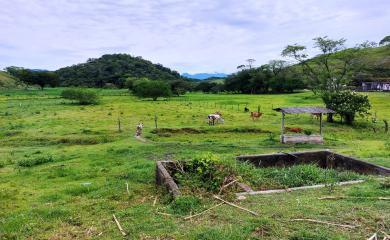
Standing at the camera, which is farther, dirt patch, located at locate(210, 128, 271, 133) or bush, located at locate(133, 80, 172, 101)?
bush, located at locate(133, 80, 172, 101)

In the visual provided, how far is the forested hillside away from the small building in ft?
207

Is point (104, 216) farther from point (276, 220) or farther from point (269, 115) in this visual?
point (269, 115)

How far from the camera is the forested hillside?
13262 centimetres

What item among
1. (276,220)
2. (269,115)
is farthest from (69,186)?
(269,115)

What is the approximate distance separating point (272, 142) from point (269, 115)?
16.9 meters

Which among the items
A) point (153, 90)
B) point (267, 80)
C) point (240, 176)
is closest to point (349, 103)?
point (240, 176)

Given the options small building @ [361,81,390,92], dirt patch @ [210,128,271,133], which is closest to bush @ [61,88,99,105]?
dirt patch @ [210,128,271,133]

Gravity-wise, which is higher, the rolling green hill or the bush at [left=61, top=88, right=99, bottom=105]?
the rolling green hill

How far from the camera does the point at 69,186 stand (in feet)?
41.0

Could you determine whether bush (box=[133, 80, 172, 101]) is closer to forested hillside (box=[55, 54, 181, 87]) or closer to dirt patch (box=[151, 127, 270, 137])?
dirt patch (box=[151, 127, 270, 137])

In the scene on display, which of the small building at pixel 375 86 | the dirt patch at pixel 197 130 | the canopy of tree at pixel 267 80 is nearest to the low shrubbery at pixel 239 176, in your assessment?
the dirt patch at pixel 197 130

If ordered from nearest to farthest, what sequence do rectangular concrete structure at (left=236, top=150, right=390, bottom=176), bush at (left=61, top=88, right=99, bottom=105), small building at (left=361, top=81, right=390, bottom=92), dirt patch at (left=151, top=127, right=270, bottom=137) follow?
rectangular concrete structure at (left=236, top=150, right=390, bottom=176) → dirt patch at (left=151, top=127, right=270, bottom=137) → bush at (left=61, top=88, right=99, bottom=105) → small building at (left=361, top=81, right=390, bottom=92)

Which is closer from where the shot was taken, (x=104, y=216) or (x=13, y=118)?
(x=104, y=216)

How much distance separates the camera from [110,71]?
142875 millimetres
